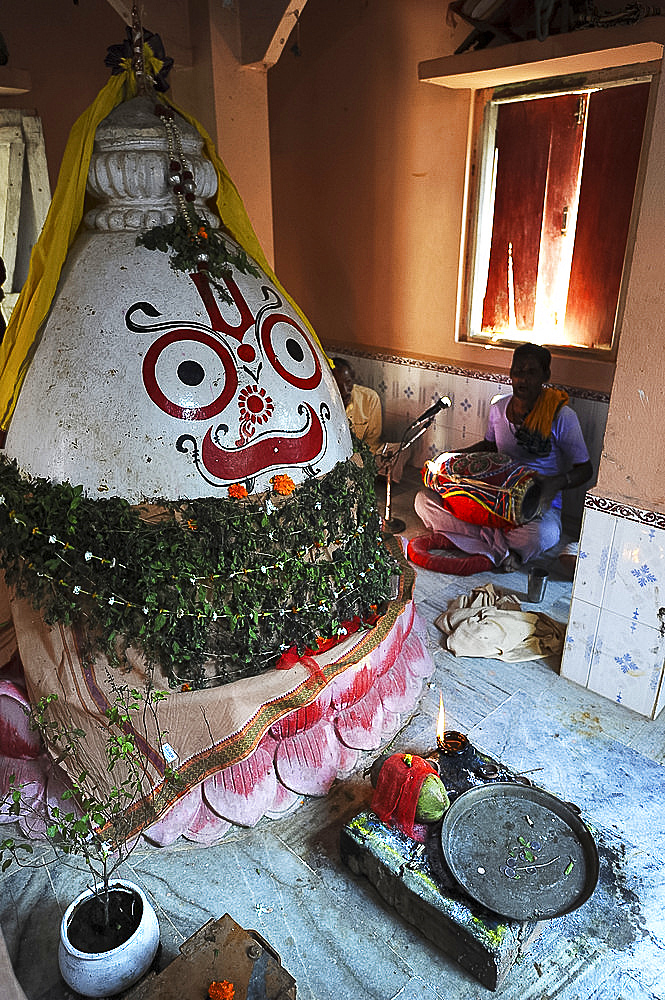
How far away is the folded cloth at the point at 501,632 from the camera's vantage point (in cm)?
409

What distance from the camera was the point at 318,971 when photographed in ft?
7.85

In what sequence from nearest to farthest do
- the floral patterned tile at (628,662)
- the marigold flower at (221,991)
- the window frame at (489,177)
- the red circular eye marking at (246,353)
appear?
the marigold flower at (221,991), the red circular eye marking at (246,353), the floral patterned tile at (628,662), the window frame at (489,177)

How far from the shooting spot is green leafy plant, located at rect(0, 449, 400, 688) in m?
2.82

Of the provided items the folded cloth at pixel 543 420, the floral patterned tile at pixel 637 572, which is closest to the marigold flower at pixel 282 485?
the floral patterned tile at pixel 637 572

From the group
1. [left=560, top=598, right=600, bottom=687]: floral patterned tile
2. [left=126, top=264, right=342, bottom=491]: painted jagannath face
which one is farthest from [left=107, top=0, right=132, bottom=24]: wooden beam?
[left=560, top=598, right=600, bottom=687]: floral patterned tile

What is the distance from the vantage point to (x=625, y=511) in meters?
3.39

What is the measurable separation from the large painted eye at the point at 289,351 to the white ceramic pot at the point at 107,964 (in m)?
2.19

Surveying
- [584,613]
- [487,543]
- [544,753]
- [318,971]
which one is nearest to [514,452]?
[487,543]

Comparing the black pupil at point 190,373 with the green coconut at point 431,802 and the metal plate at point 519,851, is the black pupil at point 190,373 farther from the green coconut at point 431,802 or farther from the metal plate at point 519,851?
the metal plate at point 519,851

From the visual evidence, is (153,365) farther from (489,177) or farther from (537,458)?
(489,177)

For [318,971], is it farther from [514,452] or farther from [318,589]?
[514,452]

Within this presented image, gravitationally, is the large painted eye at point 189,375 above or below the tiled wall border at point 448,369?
above

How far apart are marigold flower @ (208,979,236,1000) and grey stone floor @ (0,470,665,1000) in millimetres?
93

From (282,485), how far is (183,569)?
22.4 inches
